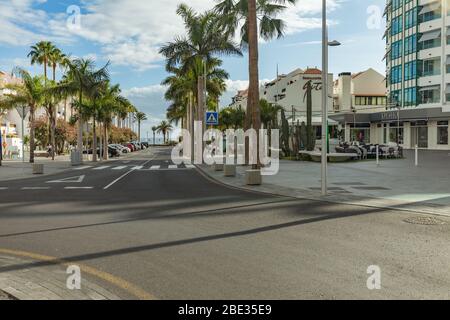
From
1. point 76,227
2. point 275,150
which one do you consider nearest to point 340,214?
point 76,227

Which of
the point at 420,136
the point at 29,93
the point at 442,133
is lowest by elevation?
the point at 420,136

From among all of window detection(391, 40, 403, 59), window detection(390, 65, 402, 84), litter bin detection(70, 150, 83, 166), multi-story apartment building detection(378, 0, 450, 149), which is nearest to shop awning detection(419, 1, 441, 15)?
multi-story apartment building detection(378, 0, 450, 149)

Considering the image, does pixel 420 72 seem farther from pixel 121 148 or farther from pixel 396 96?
pixel 121 148

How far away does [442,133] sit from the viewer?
176 ft

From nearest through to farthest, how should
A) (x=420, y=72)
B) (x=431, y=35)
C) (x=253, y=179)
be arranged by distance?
1. (x=253, y=179)
2. (x=431, y=35)
3. (x=420, y=72)

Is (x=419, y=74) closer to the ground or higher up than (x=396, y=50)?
closer to the ground

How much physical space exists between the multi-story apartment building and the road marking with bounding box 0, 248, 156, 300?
47541 millimetres

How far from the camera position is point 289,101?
3639 inches

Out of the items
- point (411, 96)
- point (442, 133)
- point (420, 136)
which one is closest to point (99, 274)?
point (442, 133)

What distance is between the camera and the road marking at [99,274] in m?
5.43

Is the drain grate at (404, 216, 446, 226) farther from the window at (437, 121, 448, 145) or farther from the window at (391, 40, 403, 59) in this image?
the window at (391, 40, 403, 59)

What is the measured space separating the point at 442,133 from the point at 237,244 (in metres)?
51.7
